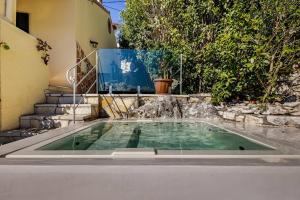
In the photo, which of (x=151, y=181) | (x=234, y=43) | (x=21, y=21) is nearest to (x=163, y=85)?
(x=234, y=43)

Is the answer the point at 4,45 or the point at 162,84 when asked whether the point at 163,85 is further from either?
the point at 4,45

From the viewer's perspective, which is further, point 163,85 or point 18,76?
point 163,85

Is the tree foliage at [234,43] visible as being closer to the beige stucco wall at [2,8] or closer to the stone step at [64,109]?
the stone step at [64,109]

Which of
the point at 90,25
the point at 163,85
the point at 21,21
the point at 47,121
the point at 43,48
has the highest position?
the point at 90,25

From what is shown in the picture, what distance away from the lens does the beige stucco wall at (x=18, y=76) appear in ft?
21.4

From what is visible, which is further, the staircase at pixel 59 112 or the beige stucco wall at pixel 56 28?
the beige stucco wall at pixel 56 28

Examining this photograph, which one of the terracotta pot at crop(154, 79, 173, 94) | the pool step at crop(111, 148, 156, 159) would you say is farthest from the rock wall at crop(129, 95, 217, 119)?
the pool step at crop(111, 148, 156, 159)

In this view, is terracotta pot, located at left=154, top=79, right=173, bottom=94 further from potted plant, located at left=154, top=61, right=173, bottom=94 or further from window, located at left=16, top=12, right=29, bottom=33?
window, located at left=16, top=12, right=29, bottom=33

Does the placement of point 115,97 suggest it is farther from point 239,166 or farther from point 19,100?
point 239,166

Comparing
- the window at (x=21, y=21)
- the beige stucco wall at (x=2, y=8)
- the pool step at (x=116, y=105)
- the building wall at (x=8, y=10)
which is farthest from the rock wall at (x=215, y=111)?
the window at (x=21, y=21)

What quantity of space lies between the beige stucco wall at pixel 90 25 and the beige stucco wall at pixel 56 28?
41cm

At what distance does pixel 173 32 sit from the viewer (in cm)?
971

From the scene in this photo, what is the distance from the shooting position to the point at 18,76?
718 cm

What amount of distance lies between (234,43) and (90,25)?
5.83 meters
